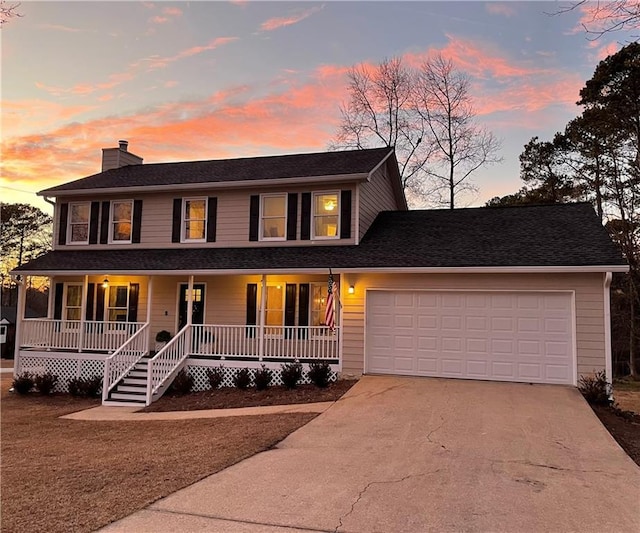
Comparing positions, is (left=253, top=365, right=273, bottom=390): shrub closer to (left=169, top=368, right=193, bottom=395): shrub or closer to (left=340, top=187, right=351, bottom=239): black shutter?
(left=169, top=368, right=193, bottom=395): shrub

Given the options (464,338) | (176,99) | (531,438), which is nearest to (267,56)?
(176,99)

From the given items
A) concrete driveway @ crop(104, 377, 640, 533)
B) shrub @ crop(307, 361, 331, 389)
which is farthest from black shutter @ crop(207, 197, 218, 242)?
concrete driveway @ crop(104, 377, 640, 533)

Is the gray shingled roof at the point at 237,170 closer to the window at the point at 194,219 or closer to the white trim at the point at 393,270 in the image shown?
the window at the point at 194,219

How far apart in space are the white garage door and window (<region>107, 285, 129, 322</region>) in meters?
8.21

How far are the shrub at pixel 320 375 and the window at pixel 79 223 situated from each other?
32.3 ft

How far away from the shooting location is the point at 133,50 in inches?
551

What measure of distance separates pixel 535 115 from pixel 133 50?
1611cm

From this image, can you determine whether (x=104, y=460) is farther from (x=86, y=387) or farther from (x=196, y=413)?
(x=86, y=387)

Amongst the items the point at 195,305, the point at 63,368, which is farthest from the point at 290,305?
the point at 63,368

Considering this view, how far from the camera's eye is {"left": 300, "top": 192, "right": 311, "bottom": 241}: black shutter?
46.4ft

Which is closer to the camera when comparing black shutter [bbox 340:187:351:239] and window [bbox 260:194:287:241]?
black shutter [bbox 340:187:351:239]

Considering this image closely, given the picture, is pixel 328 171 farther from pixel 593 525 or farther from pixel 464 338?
pixel 593 525

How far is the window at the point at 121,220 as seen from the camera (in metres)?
16.0

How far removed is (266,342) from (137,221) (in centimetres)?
647
